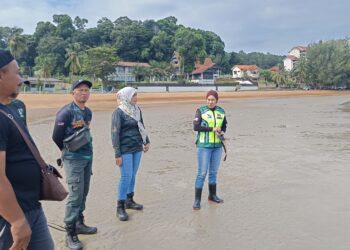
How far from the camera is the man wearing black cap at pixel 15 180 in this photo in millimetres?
2031

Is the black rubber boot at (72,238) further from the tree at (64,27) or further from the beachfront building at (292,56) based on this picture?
the beachfront building at (292,56)

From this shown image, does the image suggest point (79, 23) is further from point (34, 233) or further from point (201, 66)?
point (34, 233)

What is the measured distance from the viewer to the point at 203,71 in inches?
3654

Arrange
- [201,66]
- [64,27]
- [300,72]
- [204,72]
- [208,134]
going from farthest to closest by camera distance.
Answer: [64,27] → [201,66] → [204,72] → [300,72] → [208,134]

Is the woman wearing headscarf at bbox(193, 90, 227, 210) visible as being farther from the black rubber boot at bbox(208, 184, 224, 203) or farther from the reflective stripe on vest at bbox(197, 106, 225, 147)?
the black rubber boot at bbox(208, 184, 224, 203)

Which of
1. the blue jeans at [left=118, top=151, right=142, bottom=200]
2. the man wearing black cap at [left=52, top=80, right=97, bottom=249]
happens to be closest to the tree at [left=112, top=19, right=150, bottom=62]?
the blue jeans at [left=118, top=151, right=142, bottom=200]

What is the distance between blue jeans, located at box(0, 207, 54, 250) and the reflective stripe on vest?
132 inches

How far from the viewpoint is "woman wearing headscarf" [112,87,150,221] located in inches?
198

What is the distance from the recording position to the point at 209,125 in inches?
217

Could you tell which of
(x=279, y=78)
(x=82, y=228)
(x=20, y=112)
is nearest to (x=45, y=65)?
(x=279, y=78)

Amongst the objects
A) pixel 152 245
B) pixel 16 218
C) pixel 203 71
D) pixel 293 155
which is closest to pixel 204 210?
pixel 152 245

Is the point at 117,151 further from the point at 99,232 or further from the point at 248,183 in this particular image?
the point at 248,183

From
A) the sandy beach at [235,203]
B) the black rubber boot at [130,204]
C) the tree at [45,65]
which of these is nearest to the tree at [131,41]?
the tree at [45,65]

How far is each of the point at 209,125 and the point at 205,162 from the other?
1.86 ft
